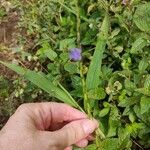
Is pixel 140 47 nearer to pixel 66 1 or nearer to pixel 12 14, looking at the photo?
A: pixel 66 1

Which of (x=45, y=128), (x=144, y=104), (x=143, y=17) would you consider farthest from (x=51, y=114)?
(x=143, y=17)

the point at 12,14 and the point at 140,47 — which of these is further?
the point at 12,14

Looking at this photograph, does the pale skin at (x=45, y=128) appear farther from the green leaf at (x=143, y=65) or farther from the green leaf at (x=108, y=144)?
the green leaf at (x=143, y=65)

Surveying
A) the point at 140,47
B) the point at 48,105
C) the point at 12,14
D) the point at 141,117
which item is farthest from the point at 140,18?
the point at 12,14

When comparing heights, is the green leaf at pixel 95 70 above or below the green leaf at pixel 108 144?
above

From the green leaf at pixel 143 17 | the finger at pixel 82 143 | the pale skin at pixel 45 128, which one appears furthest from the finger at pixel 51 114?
the green leaf at pixel 143 17

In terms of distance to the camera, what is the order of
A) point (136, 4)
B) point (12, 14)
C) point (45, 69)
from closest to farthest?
point (136, 4) < point (45, 69) < point (12, 14)

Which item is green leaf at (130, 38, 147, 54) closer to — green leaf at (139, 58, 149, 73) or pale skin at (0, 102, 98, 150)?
green leaf at (139, 58, 149, 73)

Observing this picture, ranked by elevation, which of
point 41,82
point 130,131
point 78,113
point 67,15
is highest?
point 67,15
